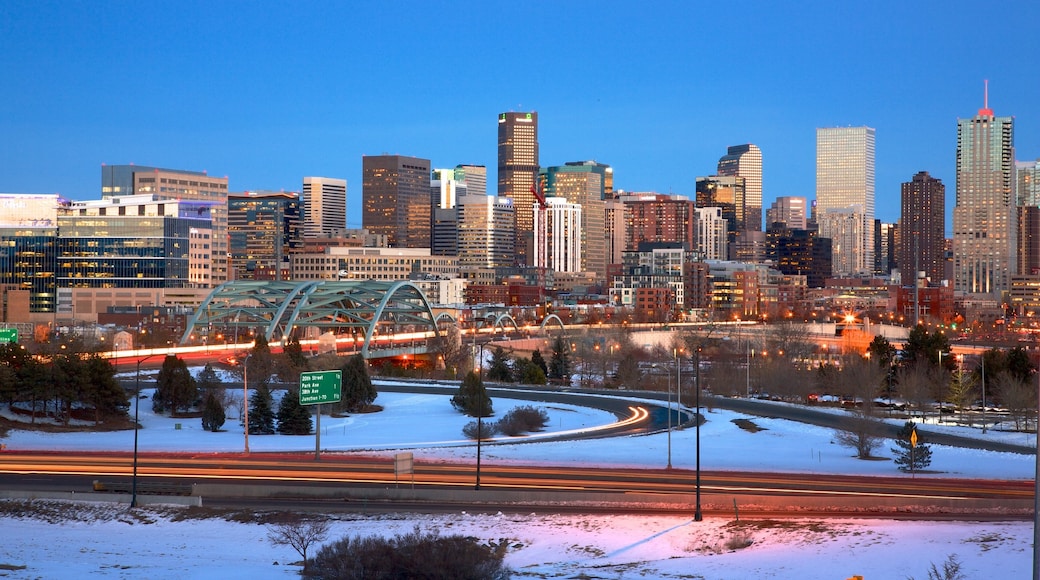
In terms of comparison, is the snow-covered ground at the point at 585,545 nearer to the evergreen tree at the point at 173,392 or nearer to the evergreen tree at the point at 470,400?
the evergreen tree at the point at 470,400

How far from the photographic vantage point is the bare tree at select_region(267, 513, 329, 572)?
34.0m

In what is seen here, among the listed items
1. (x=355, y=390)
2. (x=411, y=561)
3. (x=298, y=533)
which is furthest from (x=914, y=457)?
(x=355, y=390)

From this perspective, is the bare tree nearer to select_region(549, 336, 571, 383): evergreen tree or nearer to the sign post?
the sign post

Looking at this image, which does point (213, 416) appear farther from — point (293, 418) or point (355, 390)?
point (355, 390)

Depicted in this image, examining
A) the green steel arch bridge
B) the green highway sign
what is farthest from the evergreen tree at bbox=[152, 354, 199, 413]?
the green steel arch bridge

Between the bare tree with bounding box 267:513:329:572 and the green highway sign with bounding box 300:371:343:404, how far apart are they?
15366 mm

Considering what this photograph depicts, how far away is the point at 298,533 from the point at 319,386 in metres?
21.2

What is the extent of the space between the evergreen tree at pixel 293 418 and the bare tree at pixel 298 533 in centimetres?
2656

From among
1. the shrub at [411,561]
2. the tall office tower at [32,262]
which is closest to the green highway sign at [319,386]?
the shrub at [411,561]

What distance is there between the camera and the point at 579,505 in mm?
40188

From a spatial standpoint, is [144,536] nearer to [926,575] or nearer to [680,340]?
[926,575]

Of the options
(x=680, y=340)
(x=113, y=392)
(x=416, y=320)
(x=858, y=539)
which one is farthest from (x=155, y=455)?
(x=680, y=340)

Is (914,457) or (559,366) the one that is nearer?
(914,457)

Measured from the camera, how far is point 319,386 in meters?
54.5
